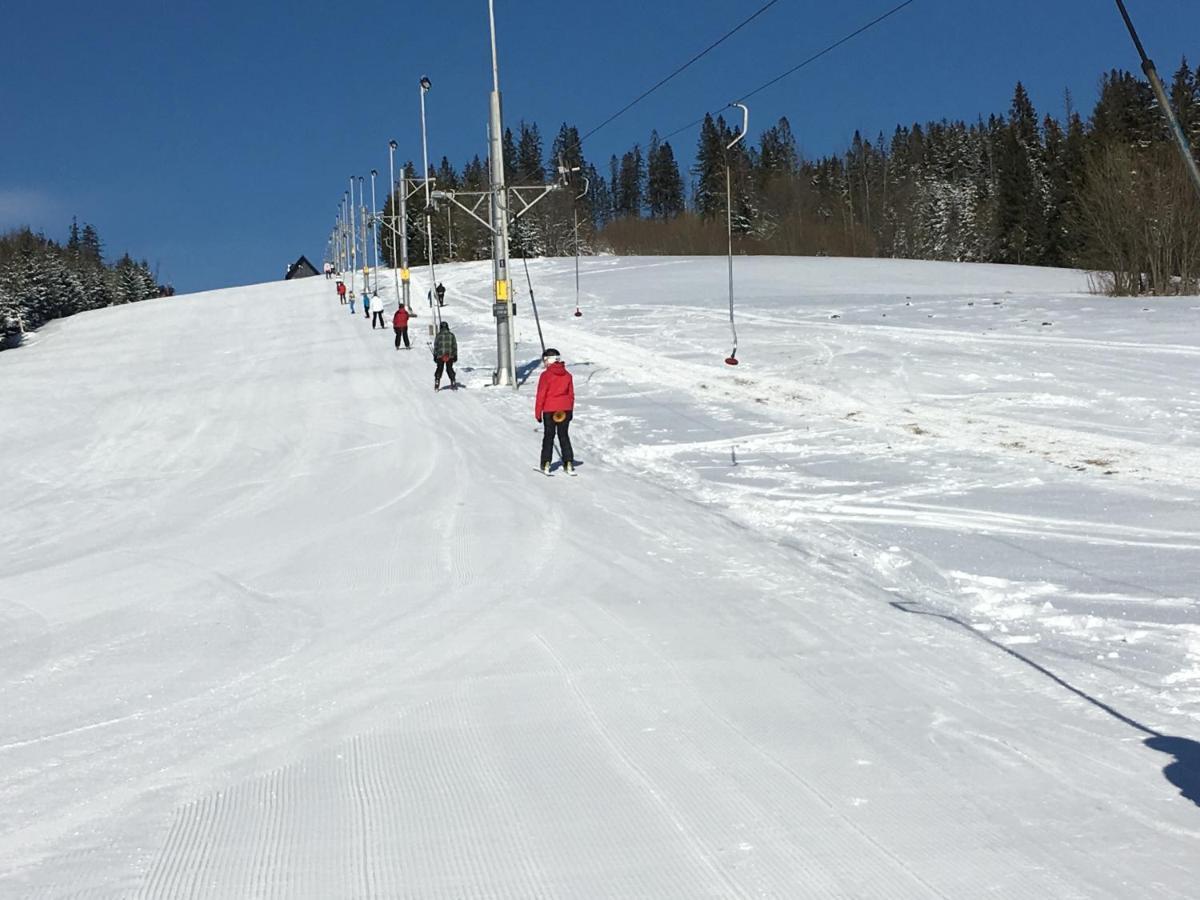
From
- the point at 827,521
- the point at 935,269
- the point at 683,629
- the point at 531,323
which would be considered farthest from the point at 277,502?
the point at 935,269

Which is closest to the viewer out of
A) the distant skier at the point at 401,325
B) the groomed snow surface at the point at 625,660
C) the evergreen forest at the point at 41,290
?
the groomed snow surface at the point at 625,660

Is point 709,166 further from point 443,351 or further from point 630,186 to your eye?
point 443,351

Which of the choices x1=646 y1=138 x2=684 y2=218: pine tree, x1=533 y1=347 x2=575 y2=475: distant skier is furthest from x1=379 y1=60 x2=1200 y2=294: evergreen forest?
x1=533 y1=347 x2=575 y2=475: distant skier

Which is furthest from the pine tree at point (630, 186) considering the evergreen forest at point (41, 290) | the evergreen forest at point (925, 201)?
the evergreen forest at point (41, 290)

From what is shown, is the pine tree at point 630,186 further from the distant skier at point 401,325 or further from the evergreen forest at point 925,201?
the distant skier at point 401,325

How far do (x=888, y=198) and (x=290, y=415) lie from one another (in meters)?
109

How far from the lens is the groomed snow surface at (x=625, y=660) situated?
14.4 feet

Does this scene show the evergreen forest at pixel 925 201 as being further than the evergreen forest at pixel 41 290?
No

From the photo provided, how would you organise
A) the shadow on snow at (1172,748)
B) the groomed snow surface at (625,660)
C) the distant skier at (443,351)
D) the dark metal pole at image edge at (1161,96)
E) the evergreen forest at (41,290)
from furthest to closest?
the evergreen forest at (41,290)
the distant skier at (443,351)
the dark metal pole at image edge at (1161,96)
the shadow on snow at (1172,748)
the groomed snow surface at (625,660)

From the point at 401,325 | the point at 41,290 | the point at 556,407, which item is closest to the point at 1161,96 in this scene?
the point at 556,407

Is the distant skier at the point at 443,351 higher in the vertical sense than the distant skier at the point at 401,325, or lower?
lower

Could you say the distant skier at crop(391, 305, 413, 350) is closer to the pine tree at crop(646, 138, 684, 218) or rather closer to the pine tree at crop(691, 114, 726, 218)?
the pine tree at crop(691, 114, 726, 218)

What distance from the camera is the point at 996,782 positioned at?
16.3ft

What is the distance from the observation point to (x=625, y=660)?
6.98 meters
